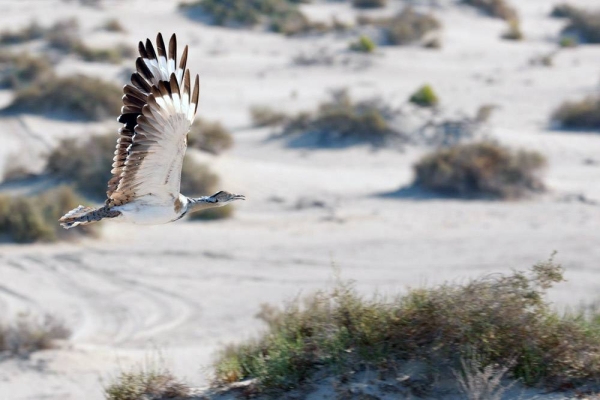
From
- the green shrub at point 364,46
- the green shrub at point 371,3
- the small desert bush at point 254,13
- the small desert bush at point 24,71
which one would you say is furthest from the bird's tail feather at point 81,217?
the green shrub at point 371,3

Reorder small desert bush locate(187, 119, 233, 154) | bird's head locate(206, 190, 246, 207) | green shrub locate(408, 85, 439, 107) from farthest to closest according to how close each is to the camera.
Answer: green shrub locate(408, 85, 439, 107) → small desert bush locate(187, 119, 233, 154) → bird's head locate(206, 190, 246, 207)

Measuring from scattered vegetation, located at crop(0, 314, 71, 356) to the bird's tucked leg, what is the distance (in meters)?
3.25

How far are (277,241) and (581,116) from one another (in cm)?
924

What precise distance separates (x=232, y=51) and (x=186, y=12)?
573cm

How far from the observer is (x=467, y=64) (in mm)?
26750

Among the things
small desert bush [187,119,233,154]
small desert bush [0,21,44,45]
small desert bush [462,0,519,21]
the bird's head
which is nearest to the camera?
the bird's head

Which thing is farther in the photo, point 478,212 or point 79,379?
point 478,212

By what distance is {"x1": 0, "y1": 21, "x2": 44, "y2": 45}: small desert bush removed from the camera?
28.9 m

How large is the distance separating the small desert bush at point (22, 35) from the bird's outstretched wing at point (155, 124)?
23934 mm

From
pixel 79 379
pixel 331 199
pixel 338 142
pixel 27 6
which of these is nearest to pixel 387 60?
pixel 338 142

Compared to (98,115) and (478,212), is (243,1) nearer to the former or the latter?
(98,115)

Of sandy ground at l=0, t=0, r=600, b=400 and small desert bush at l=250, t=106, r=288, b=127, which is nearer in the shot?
sandy ground at l=0, t=0, r=600, b=400

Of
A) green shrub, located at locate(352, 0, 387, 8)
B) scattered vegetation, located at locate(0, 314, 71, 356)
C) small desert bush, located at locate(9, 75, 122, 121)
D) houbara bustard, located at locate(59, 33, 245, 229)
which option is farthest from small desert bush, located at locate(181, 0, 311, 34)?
houbara bustard, located at locate(59, 33, 245, 229)

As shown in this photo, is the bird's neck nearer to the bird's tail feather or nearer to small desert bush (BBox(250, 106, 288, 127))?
the bird's tail feather
